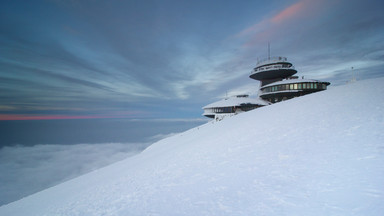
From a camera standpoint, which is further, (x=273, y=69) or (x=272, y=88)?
(x=273, y=69)

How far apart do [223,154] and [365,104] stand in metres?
10.5

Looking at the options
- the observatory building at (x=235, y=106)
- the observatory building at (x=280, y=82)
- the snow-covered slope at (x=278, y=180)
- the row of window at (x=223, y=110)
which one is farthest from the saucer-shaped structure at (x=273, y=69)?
the snow-covered slope at (x=278, y=180)

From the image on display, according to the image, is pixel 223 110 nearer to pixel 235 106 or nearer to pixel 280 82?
pixel 235 106

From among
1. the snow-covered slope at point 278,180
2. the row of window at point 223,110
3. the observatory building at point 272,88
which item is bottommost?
the snow-covered slope at point 278,180

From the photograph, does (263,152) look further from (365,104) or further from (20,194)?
(20,194)

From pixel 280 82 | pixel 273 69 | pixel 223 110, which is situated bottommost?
pixel 223 110

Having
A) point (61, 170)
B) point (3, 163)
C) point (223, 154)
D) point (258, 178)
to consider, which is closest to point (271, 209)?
point (258, 178)

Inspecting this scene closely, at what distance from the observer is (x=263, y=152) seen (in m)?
7.16

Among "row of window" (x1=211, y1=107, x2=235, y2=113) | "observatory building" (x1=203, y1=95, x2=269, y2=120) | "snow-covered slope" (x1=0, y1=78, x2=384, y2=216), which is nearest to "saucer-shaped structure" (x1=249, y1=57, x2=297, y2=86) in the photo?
"observatory building" (x1=203, y1=95, x2=269, y2=120)

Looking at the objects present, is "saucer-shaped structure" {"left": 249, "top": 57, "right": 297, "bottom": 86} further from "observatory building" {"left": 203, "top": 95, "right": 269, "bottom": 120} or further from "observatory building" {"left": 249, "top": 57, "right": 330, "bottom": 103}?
"observatory building" {"left": 203, "top": 95, "right": 269, "bottom": 120}

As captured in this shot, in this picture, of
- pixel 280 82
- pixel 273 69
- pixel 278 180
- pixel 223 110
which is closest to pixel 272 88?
pixel 280 82

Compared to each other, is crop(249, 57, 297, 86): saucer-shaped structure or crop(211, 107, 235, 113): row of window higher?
crop(249, 57, 297, 86): saucer-shaped structure

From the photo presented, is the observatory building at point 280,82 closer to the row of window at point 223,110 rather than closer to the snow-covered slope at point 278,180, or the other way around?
the row of window at point 223,110

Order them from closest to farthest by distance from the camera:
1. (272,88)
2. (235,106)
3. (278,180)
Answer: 1. (278,180)
2. (272,88)
3. (235,106)
